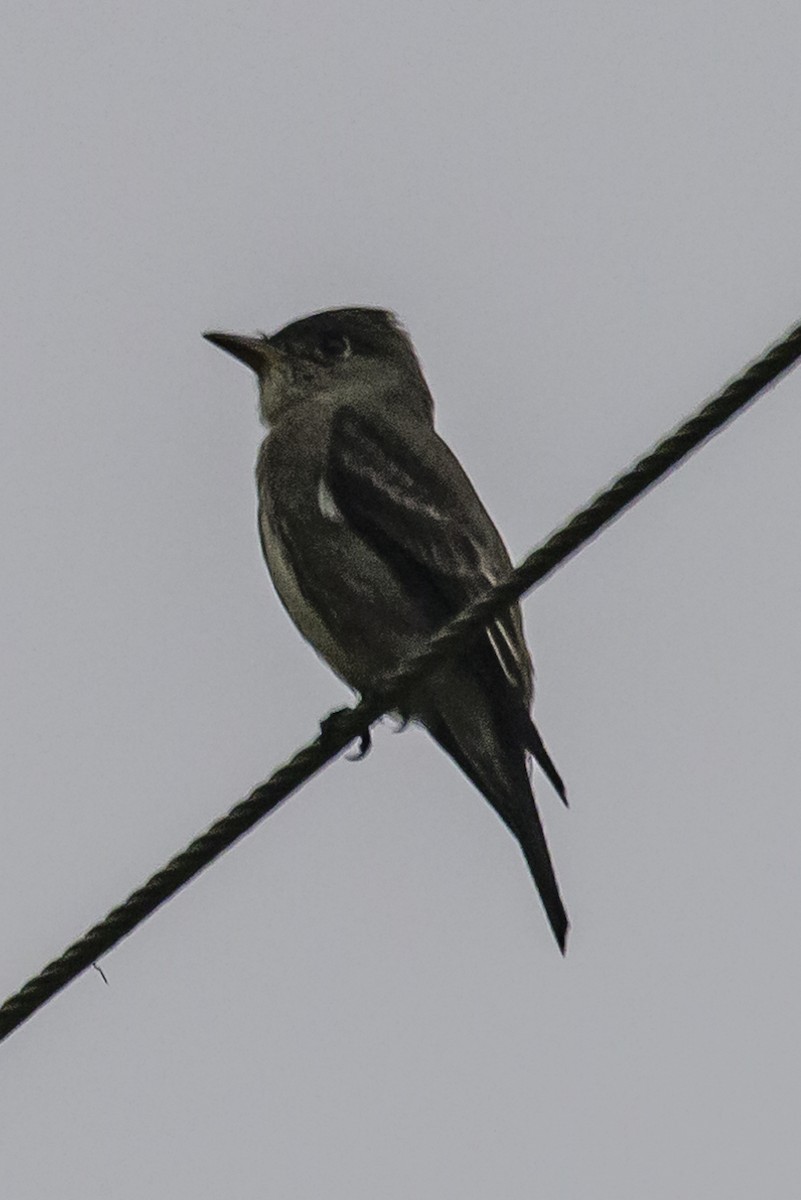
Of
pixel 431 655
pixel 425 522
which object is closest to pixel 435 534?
pixel 425 522

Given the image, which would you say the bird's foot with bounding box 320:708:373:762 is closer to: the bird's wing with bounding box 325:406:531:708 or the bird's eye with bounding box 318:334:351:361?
the bird's wing with bounding box 325:406:531:708

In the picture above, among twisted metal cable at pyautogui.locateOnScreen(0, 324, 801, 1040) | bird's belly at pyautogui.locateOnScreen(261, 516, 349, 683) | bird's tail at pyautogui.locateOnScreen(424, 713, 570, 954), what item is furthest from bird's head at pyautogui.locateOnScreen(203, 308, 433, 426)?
twisted metal cable at pyautogui.locateOnScreen(0, 324, 801, 1040)

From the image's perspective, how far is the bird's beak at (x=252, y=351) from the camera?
31.6 feet

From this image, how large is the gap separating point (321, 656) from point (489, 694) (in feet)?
2.42

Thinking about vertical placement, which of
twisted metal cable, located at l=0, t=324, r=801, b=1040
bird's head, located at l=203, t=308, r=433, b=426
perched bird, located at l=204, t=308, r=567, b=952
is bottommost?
twisted metal cable, located at l=0, t=324, r=801, b=1040

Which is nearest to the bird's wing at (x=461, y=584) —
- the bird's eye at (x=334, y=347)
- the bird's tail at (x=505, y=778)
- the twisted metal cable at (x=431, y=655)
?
the bird's tail at (x=505, y=778)

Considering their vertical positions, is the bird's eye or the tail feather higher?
the bird's eye

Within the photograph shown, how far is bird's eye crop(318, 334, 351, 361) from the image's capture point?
31.9 ft

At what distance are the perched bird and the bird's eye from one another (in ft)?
2.45

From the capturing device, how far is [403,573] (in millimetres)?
8125

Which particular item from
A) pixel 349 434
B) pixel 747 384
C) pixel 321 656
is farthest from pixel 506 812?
pixel 747 384

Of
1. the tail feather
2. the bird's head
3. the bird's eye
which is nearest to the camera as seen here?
the tail feather

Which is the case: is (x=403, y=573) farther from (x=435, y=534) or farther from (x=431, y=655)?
(x=431, y=655)

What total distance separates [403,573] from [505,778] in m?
0.77
